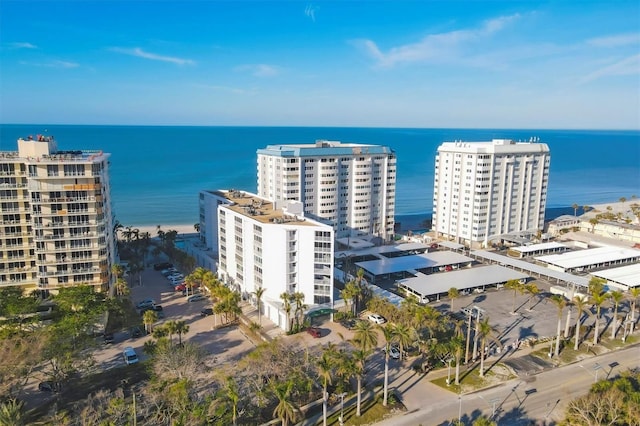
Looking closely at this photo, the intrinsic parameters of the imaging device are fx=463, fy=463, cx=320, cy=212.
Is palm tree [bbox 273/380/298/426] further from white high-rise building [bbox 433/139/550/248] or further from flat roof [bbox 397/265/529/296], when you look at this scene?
white high-rise building [bbox 433/139/550/248]

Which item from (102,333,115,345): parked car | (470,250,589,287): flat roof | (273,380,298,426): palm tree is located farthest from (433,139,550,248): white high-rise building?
(102,333,115,345): parked car

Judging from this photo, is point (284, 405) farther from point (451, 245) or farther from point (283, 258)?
point (451, 245)

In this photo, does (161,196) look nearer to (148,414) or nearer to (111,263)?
(111,263)

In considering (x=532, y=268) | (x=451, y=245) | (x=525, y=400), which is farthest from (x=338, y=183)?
(x=525, y=400)

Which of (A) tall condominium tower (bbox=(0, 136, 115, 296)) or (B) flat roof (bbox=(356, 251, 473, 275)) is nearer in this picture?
(A) tall condominium tower (bbox=(0, 136, 115, 296))

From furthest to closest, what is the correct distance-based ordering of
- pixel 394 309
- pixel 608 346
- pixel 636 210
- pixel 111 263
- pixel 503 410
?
pixel 636 210, pixel 111 263, pixel 394 309, pixel 608 346, pixel 503 410

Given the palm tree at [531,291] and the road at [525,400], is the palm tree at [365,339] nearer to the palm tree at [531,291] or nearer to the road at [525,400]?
the road at [525,400]

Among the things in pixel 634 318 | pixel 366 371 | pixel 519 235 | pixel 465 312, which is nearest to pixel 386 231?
pixel 519 235
